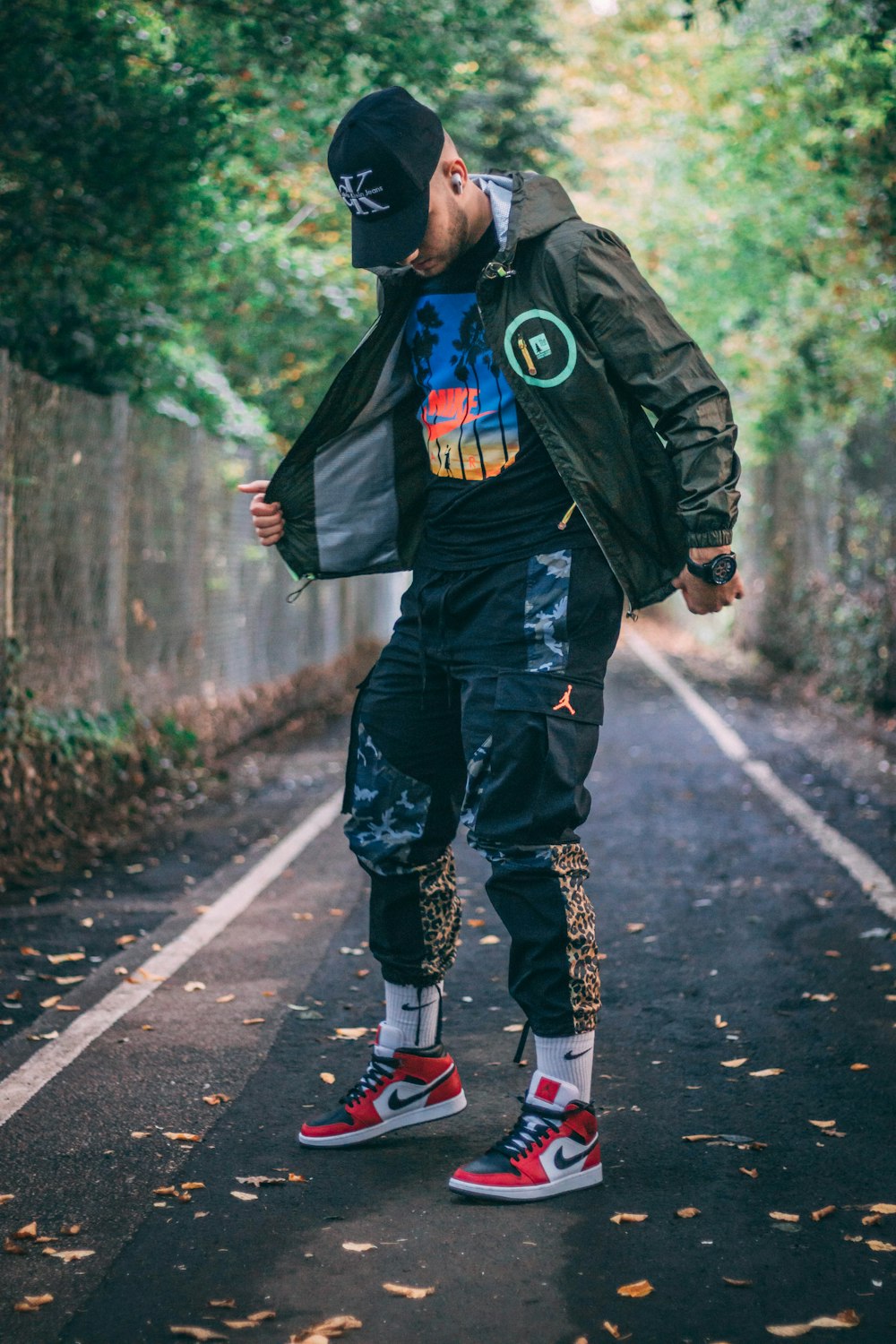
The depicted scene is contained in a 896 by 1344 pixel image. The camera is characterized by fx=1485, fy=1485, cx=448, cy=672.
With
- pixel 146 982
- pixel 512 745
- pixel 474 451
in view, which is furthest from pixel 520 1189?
pixel 146 982

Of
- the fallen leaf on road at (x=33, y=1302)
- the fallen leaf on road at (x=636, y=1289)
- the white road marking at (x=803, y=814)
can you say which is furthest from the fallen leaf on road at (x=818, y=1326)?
the white road marking at (x=803, y=814)

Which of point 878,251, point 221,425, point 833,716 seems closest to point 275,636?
point 221,425

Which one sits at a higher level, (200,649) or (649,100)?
(649,100)

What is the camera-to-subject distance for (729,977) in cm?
528

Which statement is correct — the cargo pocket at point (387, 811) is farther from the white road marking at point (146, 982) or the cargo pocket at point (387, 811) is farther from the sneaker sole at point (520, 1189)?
the white road marking at point (146, 982)

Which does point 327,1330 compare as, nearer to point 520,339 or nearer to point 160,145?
point 520,339

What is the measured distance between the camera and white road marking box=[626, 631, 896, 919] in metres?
6.64

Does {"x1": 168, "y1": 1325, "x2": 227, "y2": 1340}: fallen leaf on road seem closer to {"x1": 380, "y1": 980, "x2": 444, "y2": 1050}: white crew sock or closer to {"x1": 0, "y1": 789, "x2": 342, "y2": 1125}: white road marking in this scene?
{"x1": 380, "y1": 980, "x2": 444, "y2": 1050}: white crew sock

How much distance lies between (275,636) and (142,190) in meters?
5.90

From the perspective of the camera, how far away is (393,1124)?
3809 mm

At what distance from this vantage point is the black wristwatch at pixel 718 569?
11.0ft

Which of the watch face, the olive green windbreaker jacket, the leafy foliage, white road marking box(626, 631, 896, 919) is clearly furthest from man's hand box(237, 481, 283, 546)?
the leafy foliage

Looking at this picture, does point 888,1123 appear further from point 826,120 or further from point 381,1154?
point 826,120

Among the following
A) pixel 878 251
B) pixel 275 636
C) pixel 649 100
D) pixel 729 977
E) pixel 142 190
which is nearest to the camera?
pixel 729 977
